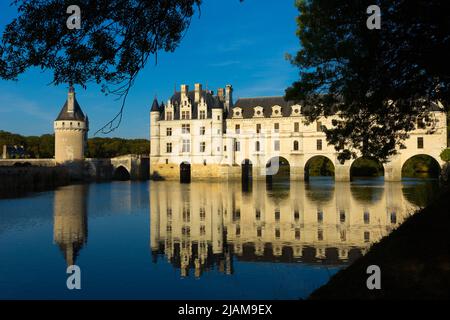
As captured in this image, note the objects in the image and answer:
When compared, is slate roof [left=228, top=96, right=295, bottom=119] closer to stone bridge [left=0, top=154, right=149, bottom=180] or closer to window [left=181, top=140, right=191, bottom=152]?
window [left=181, top=140, right=191, bottom=152]

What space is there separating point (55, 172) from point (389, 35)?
40.9 metres

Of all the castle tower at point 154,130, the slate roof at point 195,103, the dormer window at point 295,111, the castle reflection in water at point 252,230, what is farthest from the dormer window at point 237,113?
the castle reflection in water at point 252,230

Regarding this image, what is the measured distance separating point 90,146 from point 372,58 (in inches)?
2889

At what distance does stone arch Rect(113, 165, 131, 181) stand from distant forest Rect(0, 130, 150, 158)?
46.1 ft

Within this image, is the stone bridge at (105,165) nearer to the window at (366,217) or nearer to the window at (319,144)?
the window at (319,144)

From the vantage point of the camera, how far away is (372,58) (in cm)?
790

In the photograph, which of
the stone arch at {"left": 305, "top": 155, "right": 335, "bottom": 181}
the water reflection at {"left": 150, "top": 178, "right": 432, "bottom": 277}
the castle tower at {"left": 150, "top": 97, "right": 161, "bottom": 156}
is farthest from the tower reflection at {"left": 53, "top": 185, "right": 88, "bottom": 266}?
the stone arch at {"left": 305, "top": 155, "right": 335, "bottom": 181}

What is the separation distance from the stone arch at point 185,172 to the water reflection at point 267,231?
28.1 m

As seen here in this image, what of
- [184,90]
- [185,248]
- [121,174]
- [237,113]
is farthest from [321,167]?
[185,248]

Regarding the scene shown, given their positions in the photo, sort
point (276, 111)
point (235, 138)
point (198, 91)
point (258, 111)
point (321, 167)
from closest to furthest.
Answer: point (276, 111) < point (258, 111) < point (235, 138) < point (198, 91) < point (321, 167)

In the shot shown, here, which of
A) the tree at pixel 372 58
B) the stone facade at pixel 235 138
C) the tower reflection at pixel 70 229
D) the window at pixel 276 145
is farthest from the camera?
the window at pixel 276 145

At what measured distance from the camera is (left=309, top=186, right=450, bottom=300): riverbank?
524 centimetres

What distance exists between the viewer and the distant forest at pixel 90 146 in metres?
74.9

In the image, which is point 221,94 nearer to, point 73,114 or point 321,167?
point 73,114
